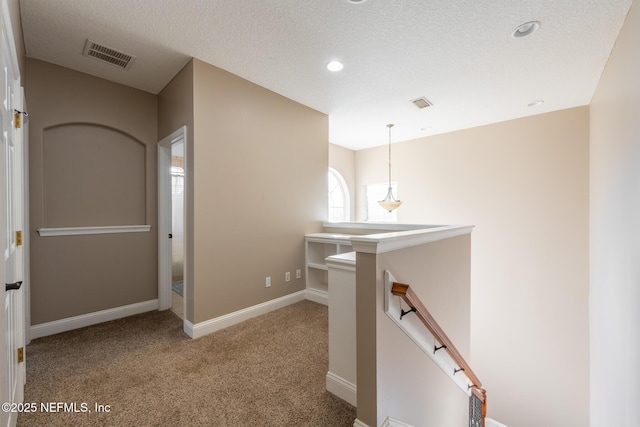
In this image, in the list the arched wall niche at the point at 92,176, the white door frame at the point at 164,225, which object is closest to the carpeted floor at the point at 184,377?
the white door frame at the point at 164,225

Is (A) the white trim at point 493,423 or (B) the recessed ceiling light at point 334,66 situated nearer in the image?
(B) the recessed ceiling light at point 334,66

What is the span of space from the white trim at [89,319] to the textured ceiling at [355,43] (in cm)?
261

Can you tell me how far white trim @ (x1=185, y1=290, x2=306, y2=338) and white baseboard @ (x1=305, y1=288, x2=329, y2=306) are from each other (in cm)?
10

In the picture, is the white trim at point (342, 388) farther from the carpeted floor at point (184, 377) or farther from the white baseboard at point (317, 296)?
the white baseboard at point (317, 296)

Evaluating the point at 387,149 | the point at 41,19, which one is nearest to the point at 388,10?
the point at 41,19

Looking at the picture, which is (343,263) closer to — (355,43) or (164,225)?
(355,43)

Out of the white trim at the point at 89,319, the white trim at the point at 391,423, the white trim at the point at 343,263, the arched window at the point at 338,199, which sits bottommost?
the white trim at the point at 391,423

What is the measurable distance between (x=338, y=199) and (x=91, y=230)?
4775 mm

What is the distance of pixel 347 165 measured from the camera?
667cm

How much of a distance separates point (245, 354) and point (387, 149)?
522 cm

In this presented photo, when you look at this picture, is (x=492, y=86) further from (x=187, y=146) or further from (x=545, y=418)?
(x=545, y=418)

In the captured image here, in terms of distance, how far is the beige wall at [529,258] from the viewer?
386cm

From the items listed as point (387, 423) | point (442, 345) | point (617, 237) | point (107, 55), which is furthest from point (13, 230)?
point (617, 237)

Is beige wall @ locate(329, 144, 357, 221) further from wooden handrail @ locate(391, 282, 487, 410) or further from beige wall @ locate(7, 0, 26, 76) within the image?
beige wall @ locate(7, 0, 26, 76)
